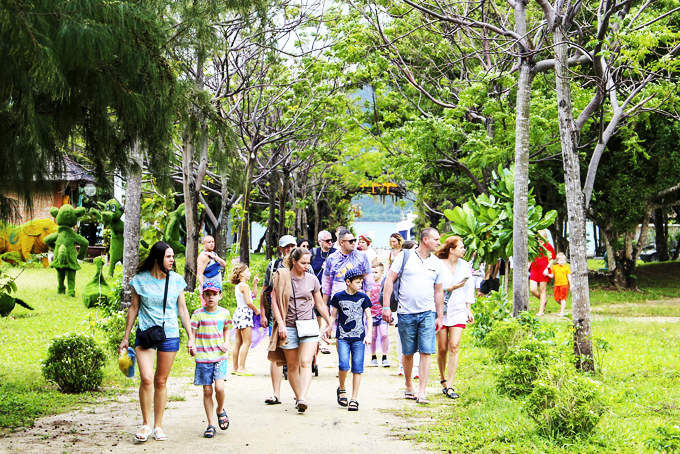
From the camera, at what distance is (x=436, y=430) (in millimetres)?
6305

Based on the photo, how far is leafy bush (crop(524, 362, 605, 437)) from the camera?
5617mm

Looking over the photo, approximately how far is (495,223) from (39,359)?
826 cm

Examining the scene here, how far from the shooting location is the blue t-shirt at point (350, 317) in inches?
293

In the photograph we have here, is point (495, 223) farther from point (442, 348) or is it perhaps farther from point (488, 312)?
point (442, 348)

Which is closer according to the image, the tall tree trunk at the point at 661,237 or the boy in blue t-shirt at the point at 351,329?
the boy in blue t-shirt at the point at 351,329

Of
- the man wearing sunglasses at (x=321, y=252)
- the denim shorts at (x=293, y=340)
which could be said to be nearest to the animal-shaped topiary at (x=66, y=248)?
the man wearing sunglasses at (x=321, y=252)

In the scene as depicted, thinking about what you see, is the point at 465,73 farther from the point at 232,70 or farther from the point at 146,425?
the point at 146,425

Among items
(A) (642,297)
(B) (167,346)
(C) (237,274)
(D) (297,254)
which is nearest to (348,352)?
(D) (297,254)

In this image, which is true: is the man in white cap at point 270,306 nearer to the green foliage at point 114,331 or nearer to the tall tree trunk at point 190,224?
the green foliage at point 114,331

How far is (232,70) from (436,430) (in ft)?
40.9

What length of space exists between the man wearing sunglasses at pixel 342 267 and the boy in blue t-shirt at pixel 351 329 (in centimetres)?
153

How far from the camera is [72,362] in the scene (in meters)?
7.70

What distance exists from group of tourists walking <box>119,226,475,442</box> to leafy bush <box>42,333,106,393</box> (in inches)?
45.4

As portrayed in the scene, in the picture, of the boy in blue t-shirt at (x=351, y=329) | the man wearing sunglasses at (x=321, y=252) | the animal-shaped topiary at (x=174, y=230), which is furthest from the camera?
the animal-shaped topiary at (x=174, y=230)
